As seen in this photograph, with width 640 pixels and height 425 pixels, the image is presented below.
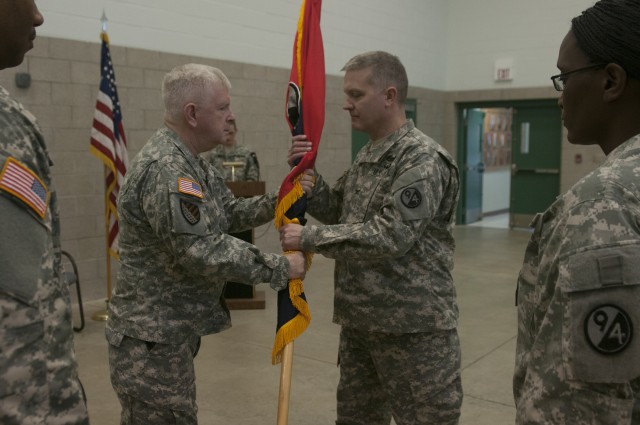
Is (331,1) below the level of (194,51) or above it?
above

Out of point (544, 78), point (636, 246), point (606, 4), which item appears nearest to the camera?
point (636, 246)

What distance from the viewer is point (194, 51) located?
20.1 feet

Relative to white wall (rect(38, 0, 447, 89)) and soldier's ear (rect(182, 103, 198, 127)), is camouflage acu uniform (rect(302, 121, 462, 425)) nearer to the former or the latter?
soldier's ear (rect(182, 103, 198, 127))

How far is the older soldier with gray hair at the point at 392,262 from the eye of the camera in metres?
2.01

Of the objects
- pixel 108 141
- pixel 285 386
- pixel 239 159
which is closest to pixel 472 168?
pixel 239 159

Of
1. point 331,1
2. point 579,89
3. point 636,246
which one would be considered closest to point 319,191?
point 579,89

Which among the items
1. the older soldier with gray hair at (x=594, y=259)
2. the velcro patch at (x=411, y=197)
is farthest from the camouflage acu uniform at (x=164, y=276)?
the older soldier with gray hair at (x=594, y=259)

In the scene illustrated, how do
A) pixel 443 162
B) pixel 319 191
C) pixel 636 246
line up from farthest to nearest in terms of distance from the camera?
pixel 319 191 < pixel 443 162 < pixel 636 246

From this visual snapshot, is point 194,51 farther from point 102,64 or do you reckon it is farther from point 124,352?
point 124,352

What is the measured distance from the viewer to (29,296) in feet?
3.58

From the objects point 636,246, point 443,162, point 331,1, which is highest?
point 331,1

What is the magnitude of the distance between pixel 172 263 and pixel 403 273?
2.63 feet

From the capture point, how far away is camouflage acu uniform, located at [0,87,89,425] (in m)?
1.06

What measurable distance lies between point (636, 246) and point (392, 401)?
138 cm
